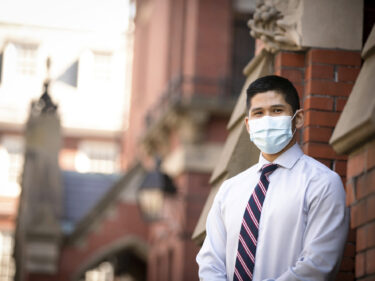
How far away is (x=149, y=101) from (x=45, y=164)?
537 centimetres

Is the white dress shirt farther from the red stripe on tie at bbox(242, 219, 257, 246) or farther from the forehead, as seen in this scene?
the forehead

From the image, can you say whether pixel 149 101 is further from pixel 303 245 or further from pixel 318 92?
pixel 303 245

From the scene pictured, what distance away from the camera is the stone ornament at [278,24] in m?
5.20

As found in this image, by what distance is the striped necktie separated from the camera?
3592 mm

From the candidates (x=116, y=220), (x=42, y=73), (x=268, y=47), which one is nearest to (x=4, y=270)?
(x=42, y=73)

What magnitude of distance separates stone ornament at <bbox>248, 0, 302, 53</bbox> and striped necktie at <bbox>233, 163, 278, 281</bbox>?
178 cm

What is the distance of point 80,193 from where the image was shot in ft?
70.0

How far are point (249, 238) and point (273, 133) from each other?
522mm

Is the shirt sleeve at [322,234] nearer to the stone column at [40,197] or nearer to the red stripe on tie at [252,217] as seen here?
the red stripe on tie at [252,217]

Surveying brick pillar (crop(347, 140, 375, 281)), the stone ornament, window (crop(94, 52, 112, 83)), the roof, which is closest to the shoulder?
brick pillar (crop(347, 140, 375, 281))

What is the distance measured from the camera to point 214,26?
61.3ft

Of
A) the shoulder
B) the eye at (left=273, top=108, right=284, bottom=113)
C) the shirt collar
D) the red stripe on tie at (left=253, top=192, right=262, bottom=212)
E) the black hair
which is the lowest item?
the red stripe on tie at (left=253, top=192, right=262, bottom=212)

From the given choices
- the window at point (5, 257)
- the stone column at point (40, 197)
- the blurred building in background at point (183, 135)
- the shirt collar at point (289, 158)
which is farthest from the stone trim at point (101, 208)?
the shirt collar at point (289, 158)

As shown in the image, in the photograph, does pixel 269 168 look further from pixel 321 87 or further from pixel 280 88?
pixel 321 87
